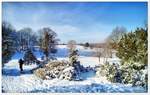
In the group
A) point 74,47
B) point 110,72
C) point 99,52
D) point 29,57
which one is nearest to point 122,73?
point 110,72

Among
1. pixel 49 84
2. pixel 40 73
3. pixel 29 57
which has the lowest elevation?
pixel 49 84

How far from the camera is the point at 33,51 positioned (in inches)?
141

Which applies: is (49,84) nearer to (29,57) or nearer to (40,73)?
(40,73)

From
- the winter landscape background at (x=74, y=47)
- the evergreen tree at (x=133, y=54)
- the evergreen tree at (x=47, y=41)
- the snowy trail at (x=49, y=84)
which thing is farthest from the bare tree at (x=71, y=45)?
the evergreen tree at (x=133, y=54)

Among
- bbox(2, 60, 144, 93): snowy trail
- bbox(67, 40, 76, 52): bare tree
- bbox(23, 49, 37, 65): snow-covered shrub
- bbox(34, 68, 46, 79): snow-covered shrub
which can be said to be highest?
bbox(67, 40, 76, 52): bare tree

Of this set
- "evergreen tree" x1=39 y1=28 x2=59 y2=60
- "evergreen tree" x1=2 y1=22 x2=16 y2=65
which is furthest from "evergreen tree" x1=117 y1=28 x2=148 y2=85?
"evergreen tree" x1=2 y1=22 x2=16 y2=65

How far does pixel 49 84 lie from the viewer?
Result: 356 centimetres

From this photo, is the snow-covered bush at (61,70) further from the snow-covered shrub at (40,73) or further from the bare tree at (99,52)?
the bare tree at (99,52)

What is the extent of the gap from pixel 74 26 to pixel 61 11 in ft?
0.61

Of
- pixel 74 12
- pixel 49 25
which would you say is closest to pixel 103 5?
pixel 74 12

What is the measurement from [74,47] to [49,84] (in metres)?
0.42

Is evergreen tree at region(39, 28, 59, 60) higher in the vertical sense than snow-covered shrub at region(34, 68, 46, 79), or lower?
higher

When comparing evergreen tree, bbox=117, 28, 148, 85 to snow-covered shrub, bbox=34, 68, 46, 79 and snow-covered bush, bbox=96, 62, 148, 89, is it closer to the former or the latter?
snow-covered bush, bbox=96, 62, 148, 89

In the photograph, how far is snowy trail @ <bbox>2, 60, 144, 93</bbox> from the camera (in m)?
3.55
